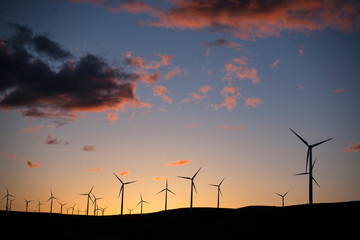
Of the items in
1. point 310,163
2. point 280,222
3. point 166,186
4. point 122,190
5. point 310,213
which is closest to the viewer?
point 280,222

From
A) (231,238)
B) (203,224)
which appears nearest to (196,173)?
(203,224)

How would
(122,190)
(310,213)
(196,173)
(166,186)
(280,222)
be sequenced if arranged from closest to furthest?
(280,222) < (310,213) < (196,173) < (122,190) < (166,186)

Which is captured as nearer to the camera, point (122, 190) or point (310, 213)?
point (310, 213)

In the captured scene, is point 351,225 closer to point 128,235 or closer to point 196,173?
point 128,235

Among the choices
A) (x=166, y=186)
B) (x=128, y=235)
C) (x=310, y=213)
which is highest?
(x=166, y=186)

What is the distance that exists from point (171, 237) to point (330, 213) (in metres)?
31.8

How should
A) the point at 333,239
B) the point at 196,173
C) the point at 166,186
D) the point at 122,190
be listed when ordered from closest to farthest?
the point at 333,239, the point at 196,173, the point at 122,190, the point at 166,186

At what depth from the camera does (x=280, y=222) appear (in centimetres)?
6462

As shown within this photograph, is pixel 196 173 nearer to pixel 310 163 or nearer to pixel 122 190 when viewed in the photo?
pixel 122 190

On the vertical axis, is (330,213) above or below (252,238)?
above

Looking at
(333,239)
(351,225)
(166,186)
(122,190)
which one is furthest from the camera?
(166,186)

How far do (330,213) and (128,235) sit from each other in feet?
135

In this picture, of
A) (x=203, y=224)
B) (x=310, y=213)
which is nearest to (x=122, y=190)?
(x=203, y=224)

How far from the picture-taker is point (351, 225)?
54250 mm
